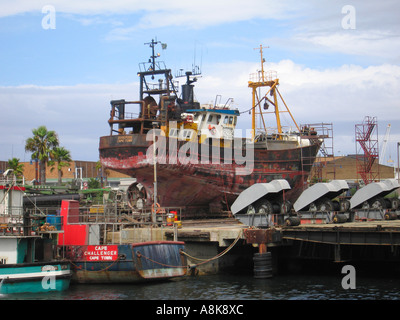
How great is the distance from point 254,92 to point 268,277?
Answer: 2932cm

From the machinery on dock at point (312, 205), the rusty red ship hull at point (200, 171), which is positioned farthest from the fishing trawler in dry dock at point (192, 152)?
the machinery on dock at point (312, 205)

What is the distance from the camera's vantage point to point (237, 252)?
3023cm

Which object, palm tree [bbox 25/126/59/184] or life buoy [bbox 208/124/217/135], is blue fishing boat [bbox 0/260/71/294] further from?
palm tree [bbox 25/126/59/184]

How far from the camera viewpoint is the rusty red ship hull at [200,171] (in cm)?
3800

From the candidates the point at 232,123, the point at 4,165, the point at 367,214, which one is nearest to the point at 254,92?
the point at 232,123

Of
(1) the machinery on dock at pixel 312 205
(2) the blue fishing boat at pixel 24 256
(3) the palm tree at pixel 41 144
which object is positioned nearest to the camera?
(2) the blue fishing boat at pixel 24 256

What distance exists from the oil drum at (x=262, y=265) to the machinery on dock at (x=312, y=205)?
2.25 meters

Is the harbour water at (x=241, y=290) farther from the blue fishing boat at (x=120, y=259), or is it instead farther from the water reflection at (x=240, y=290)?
the blue fishing boat at (x=120, y=259)

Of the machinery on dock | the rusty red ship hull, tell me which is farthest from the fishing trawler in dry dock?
the machinery on dock

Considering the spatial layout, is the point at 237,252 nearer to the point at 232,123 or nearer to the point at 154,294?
the point at 154,294

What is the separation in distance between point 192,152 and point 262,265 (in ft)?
50.1

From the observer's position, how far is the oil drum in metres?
26.2

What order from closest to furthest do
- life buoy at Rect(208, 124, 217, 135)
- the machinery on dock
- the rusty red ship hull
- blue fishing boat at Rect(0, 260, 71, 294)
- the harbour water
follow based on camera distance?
the harbour water, blue fishing boat at Rect(0, 260, 71, 294), the machinery on dock, the rusty red ship hull, life buoy at Rect(208, 124, 217, 135)

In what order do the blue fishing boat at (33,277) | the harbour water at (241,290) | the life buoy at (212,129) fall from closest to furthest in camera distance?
the harbour water at (241,290)
the blue fishing boat at (33,277)
the life buoy at (212,129)
